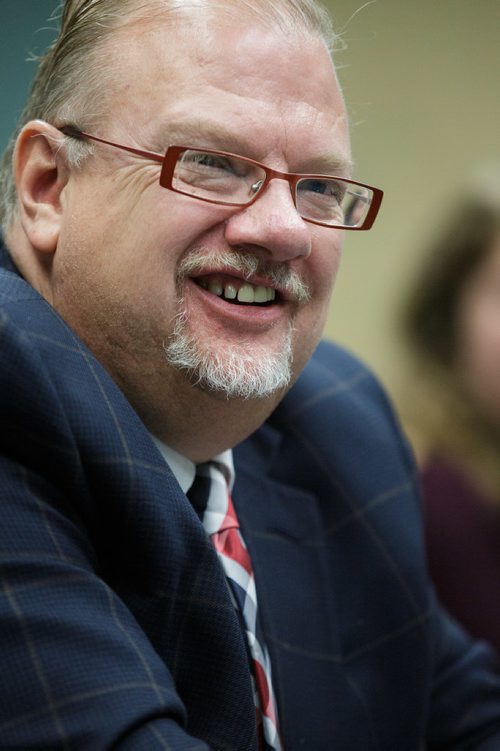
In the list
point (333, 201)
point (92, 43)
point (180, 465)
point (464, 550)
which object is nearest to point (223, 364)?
point (180, 465)

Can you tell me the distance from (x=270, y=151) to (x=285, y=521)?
548 millimetres

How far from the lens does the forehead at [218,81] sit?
1.18m

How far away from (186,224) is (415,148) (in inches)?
107

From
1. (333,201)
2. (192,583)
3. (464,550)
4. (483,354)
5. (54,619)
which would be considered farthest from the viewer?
(483,354)

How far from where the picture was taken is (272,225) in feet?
3.87

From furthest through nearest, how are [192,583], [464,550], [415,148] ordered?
[415,148] < [464,550] < [192,583]

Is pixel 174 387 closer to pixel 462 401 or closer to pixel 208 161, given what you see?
pixel 208 161

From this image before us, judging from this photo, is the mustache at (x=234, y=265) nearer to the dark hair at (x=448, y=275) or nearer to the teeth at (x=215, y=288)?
the teeth at (x=215, y=288)

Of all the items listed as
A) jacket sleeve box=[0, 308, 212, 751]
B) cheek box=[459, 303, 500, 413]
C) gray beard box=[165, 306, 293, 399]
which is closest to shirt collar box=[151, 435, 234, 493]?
gray beard box=[165, 306, 293, 399]

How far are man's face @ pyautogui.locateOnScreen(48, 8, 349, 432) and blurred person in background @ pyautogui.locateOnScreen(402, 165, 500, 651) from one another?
1.30m

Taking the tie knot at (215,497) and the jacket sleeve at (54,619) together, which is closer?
the jacket sleeve at (54,619)

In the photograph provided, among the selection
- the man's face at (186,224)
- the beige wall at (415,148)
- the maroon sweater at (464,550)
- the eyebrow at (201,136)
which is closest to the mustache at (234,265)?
the man's face at (186,224)

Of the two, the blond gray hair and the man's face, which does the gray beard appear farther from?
the blond gray hair

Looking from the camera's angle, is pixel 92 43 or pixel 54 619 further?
pixel 92 43
